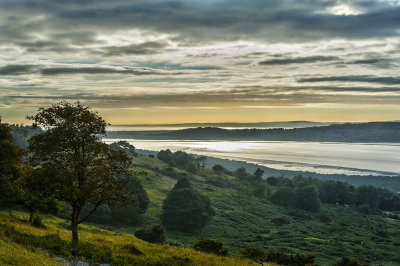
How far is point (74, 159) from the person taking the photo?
21.9m

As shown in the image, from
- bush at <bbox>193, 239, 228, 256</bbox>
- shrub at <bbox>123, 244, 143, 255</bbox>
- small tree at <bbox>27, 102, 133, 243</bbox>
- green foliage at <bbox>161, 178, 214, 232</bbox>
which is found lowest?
green foliage at <bbox>161, 178, 214, 232</bbox>

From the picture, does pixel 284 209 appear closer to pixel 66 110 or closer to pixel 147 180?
pixel 147 180

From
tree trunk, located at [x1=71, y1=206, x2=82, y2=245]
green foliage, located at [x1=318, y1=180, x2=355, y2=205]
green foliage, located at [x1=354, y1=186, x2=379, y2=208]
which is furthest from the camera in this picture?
green foliage, located at [x1=318, y1=180, x2=355, y2=205]

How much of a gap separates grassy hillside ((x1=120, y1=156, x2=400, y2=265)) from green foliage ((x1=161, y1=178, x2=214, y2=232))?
2.82m

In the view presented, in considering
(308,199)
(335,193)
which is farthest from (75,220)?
(335,193)

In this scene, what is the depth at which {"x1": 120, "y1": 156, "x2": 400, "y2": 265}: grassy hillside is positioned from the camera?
78000mm

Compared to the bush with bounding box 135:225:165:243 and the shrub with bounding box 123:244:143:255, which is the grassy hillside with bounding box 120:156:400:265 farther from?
the shrub with bounding box 123:244:143:255

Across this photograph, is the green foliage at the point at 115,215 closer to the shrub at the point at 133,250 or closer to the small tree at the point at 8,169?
the small tree at the point at 8,169

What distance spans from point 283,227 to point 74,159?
94558 millimetres

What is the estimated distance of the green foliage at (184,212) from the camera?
8538cm

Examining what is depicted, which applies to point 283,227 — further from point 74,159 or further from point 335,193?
point 74,159

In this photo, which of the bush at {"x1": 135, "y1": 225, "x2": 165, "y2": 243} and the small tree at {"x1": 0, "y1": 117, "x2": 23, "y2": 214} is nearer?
the small tree at {"x1": 0, "y1": 117, "x2": 23, "y2": 214}

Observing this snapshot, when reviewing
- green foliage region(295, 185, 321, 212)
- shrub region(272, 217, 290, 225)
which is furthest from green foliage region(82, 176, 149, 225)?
green foliage region(295, 185, 321, 212)

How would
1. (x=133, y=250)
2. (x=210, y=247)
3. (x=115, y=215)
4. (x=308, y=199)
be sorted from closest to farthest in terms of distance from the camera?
1. (x=133, y=250)
2. (x=210, y=247)
3. (x=115, y=215)
4. (x=308, y=199)
